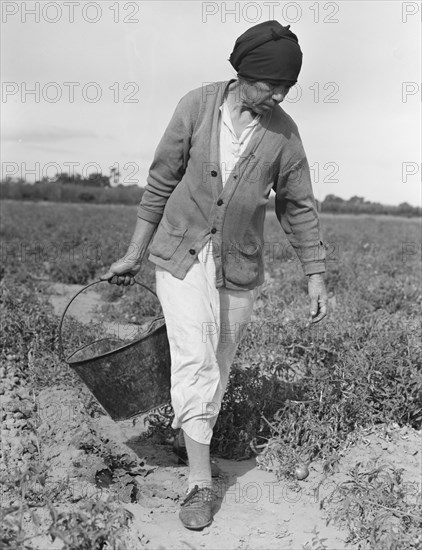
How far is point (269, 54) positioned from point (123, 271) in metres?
1.06

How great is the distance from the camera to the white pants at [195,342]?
9.31ft

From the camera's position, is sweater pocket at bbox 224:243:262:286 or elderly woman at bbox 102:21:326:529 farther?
sweater pocket at bbox 224:243:262:286

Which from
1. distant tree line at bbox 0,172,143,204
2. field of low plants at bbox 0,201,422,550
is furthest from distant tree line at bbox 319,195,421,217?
field of low plants at bbox 0,201,422,550

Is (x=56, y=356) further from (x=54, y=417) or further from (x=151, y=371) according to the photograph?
(x=151, y=371)

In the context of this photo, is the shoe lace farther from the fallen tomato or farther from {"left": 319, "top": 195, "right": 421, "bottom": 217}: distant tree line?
{"left": 319, "top": 195, "right": 421, "bottom": 217}: distant tree line

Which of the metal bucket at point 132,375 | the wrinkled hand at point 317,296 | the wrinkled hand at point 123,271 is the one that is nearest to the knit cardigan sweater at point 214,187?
the wrinkled hand at point 123,271

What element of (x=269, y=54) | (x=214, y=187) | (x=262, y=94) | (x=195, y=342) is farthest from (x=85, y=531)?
(x=269, y=54)

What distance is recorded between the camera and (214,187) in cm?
286

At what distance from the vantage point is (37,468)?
2.69 m

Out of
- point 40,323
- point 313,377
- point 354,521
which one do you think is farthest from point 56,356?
point 354,521

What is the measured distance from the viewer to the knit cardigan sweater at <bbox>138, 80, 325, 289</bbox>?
2854 mm

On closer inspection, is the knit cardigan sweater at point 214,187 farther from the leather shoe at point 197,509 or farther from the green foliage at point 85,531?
the green foliage at point 85,531

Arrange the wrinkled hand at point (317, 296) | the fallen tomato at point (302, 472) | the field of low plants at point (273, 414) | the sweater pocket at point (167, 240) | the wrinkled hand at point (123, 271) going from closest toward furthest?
1. the field of low plants at point (273, 414)
2. the sweater pocket at point (167, 240)
3. the wrinkled hand at point (123, 271)
4. the wrinkled hand at point (317, 296)
5. the fallen tomato at point (302, 472)

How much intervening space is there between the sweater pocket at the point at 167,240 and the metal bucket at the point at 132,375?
324 mm
